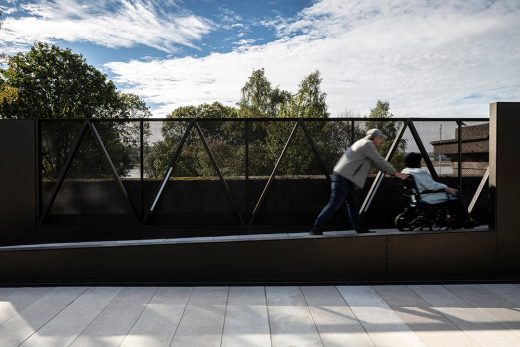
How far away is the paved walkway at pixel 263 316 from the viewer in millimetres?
3479

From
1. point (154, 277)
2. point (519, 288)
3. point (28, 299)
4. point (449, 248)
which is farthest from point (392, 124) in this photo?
point (28, 299)

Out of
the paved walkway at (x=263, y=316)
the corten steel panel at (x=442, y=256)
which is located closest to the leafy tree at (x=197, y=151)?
the paved walkway at (x=263, y=316)

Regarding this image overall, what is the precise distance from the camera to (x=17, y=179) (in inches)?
269

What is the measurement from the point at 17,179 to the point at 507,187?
24.0 ft

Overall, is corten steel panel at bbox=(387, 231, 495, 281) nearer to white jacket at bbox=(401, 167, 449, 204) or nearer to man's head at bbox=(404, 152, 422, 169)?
white jacket at bbox=(401, 167, 449, 204)

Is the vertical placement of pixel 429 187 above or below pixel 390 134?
below

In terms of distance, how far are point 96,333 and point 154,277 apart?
147 centimetres

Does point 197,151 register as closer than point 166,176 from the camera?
No

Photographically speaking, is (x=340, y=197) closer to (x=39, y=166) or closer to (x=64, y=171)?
(x=64, y=171)

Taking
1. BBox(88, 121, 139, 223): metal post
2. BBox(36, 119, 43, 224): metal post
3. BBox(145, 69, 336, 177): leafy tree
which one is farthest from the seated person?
BBox(36, 119, 43, 224): metal post

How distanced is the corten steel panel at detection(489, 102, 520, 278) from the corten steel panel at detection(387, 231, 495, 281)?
0.16 metres

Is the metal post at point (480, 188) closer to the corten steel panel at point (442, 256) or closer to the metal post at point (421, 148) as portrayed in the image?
the metal post at point (421, 148)

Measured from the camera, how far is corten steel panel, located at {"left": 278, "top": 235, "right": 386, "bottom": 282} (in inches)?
199

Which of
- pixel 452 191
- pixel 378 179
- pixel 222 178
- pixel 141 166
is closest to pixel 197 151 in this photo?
pixel 222 178
